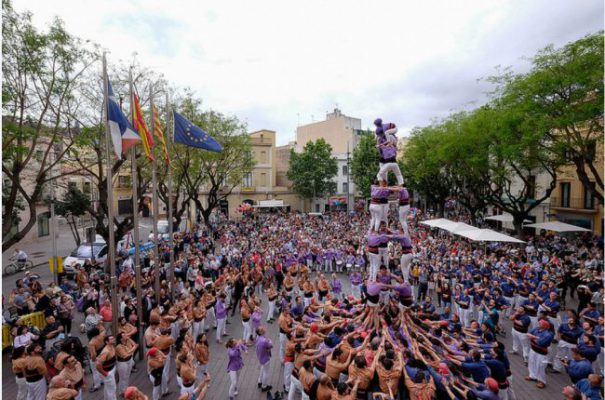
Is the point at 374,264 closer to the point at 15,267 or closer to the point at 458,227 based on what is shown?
the point at 458,227

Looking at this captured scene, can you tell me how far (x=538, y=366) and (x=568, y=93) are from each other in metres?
15.3

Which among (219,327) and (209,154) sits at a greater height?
(209,154)

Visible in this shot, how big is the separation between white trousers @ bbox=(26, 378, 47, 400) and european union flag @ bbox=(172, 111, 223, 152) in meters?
7.72

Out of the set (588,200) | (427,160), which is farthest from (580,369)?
(588,200)

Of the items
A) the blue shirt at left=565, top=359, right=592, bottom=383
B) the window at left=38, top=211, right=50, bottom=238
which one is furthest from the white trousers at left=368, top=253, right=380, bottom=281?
the window at left=38, top=211, right=50, bottom=238

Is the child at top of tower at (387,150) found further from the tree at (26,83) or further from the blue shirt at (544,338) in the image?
the tree at (26,83)

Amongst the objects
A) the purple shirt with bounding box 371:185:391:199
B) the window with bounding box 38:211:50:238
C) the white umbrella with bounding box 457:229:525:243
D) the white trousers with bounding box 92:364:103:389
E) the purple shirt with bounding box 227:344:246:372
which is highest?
the purple shirt with bounding box 371:185:391:199

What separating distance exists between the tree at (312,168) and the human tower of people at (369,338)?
3570 cm

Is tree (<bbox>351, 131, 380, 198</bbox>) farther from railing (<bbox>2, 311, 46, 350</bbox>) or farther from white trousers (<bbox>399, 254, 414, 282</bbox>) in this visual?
railing (<bbox>2, 311, 46, 350</bbox>)

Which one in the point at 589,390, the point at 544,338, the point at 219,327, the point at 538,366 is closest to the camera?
the point at 589,390

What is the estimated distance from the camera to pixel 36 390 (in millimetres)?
8266

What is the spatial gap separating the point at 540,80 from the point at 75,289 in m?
24.2

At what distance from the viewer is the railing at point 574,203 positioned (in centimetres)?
3055

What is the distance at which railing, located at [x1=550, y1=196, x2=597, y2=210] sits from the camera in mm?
30547
